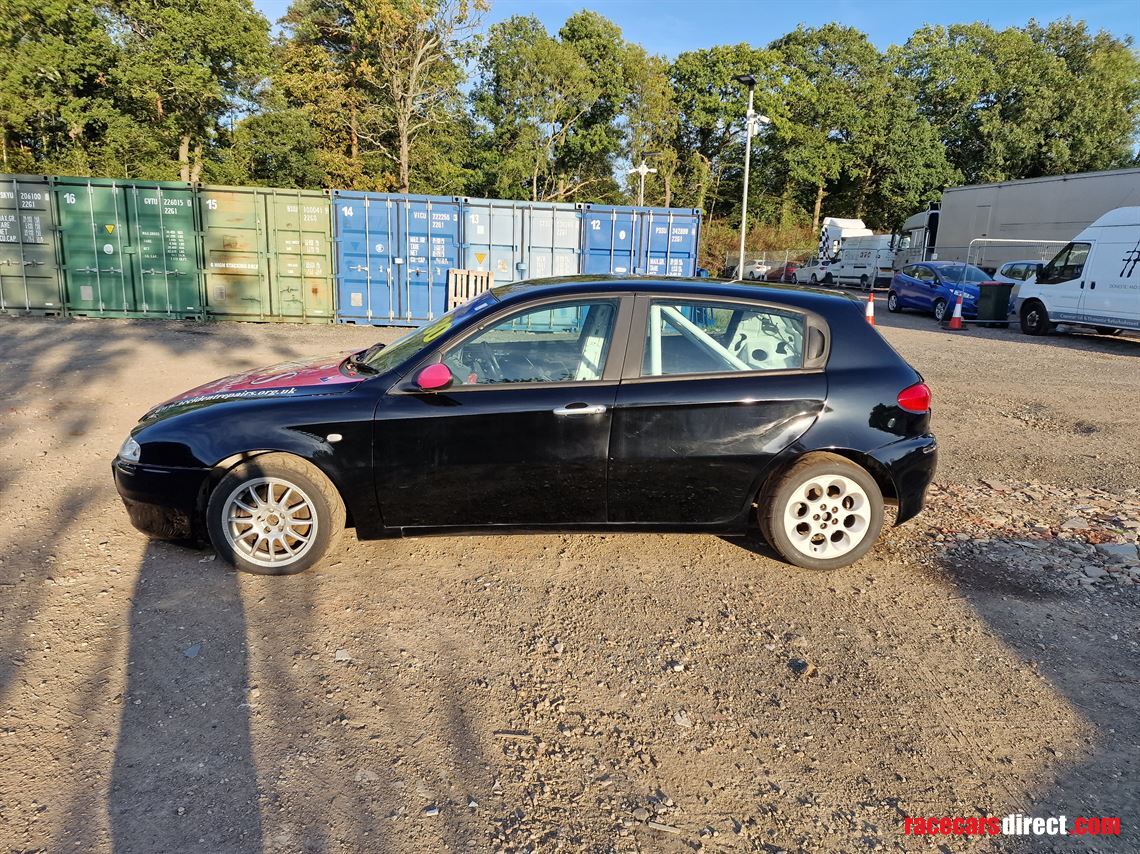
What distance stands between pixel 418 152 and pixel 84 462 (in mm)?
32877

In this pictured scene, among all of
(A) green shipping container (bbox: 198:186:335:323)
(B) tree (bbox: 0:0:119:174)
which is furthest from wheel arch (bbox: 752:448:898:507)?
(B) tree (bbox: 0:0:119:174)

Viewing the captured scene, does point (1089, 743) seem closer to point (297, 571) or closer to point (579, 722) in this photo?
point (579, 722)

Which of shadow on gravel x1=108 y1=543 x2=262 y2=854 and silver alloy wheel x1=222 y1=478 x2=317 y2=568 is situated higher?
silver alloy wheel x1=222 y1=478 x2=317 y2=568

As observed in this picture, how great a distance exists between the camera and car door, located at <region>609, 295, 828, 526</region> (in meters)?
3.90

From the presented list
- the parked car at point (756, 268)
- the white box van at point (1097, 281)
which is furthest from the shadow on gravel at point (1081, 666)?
the parked car at point (756, 268)

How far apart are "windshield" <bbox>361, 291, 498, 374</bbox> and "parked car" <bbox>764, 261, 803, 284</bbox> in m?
36.1

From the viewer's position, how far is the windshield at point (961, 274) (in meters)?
20.1

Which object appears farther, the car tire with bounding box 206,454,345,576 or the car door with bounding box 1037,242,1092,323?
the car door with bounding box 1037,242,1092,323

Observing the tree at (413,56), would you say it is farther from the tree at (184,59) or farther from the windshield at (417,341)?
the windshield at (417,341)

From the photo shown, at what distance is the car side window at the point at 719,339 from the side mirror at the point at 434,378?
3.38ft

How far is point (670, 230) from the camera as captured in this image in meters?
16.2

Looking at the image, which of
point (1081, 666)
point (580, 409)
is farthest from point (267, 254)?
point (1081, 666)

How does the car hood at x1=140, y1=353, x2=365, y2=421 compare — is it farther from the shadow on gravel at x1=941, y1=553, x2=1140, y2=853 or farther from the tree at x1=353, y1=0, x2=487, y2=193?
the tree at x1=353, y1=0, x2=487, y2=193

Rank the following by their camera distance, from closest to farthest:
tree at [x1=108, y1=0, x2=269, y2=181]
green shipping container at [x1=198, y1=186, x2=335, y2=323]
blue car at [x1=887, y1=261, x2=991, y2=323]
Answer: green shipping container at [x1=198, y1=186, x2=335, y2=323], blue car at [x1=887, y1=261, x2=991, y2=323], tree at [x1=108, y1=0, x2=269, y2=181]
